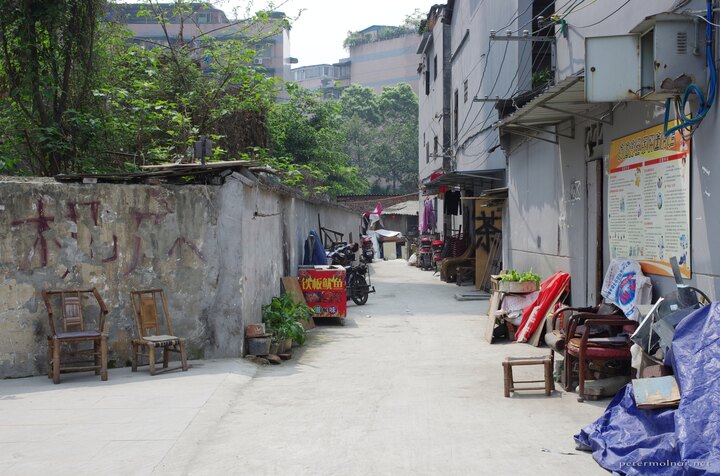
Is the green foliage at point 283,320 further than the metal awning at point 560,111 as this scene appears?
Yes

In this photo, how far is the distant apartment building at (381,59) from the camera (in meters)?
75.9

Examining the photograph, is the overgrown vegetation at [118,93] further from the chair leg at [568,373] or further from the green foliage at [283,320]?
the chair leg at [568,373]

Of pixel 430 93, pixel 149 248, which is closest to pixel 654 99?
pixel 149 248

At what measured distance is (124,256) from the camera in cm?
895

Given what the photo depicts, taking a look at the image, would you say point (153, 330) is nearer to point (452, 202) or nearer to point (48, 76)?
point (48, 76)

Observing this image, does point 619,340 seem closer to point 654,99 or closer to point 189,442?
point 654,99

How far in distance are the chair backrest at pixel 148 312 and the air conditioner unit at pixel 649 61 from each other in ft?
18.3

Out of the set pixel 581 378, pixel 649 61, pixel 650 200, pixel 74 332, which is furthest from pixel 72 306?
pixel 649 61

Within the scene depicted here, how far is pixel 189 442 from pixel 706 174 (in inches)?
195

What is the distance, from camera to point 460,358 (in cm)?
973

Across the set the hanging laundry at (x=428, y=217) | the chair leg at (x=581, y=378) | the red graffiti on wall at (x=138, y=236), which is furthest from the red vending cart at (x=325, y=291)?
the hanging laundry at (x=428, y=217)

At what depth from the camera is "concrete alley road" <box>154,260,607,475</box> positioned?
5.17m

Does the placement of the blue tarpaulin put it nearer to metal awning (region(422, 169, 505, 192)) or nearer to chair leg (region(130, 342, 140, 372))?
chair leg (region(130, 342, 140, 372))

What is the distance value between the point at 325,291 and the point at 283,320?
276cm
